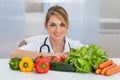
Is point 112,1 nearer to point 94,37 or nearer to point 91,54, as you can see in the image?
point 94,37

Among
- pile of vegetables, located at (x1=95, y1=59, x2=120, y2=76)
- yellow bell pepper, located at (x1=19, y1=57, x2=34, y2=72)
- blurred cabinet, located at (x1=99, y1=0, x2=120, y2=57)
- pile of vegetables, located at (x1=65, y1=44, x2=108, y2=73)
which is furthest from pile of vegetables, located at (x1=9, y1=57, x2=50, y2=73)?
blurred cabinet, located at (x1=99, y1=0, x2=120, y2=57)

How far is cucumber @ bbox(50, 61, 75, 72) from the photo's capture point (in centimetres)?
172

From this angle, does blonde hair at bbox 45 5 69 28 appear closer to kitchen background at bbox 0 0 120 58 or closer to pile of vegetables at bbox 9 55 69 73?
pile of vegetables at bbox 9 55 69 73

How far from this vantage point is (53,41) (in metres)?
2.28

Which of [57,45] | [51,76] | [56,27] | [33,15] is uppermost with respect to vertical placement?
[33,15]

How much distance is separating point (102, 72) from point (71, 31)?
5.12ft

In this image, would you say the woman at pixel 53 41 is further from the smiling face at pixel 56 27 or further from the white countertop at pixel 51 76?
the white countertop at pixel 51 76

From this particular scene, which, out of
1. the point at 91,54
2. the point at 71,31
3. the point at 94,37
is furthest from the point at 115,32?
the point at 91,54

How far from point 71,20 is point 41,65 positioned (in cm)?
154

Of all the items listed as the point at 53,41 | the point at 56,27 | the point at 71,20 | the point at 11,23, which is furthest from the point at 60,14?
the point at 11,23

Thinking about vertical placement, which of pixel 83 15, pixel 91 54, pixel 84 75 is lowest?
pixel 84 75

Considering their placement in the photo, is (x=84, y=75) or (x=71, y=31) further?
(x=71, y=31)

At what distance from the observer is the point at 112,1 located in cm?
321

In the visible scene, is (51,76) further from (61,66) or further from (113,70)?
(113,70)
